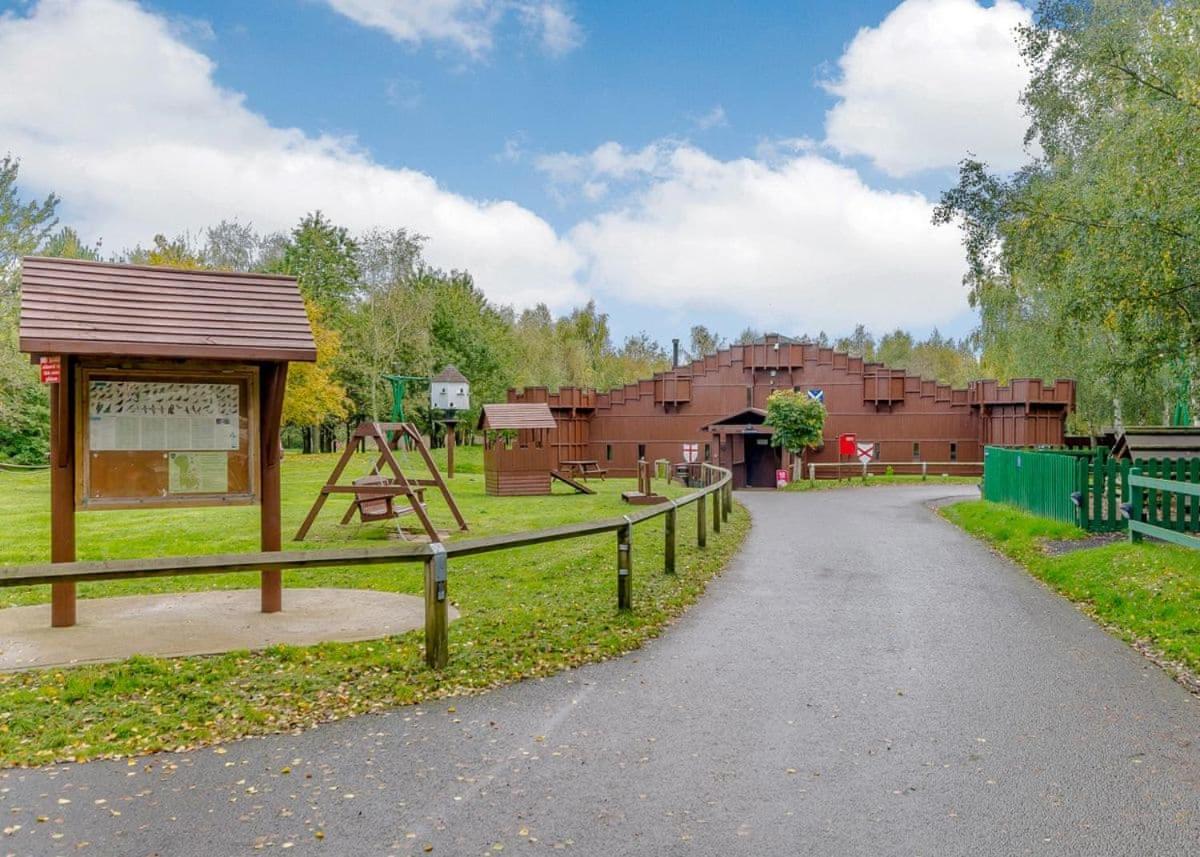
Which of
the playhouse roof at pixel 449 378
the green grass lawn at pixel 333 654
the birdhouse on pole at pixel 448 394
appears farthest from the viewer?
the playhouse roof at pixel 449 378

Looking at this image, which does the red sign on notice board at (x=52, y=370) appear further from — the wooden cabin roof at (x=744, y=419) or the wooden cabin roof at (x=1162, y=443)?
the wooden cabin roof at (x=744, y=419)

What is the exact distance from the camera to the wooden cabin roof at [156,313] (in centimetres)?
736

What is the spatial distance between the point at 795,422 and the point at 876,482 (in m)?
4.16

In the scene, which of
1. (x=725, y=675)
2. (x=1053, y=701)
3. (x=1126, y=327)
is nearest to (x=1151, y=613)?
(x=1053, y=701)

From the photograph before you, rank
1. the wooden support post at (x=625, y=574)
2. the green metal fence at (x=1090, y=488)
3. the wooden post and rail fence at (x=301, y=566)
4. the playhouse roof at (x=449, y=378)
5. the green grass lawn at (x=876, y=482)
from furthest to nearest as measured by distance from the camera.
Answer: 1. the green grass lawn at (x=876, y=482)
2. the playhouse roof at (x=449, y=378)
3. the green metal fence at (x=1090, y=488)
4. the wooden support post at (x=625, y=574)
5. the wooden post and rail fence at (x=301, y=566)

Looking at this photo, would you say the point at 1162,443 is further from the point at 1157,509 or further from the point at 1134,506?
the point at 1134,506

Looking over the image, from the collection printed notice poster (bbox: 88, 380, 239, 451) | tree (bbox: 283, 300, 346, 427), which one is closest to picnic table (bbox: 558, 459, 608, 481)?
tree (bbox: 283, 300, 346, 427)

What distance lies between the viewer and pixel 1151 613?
26.0 feet

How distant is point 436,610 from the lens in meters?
6.16

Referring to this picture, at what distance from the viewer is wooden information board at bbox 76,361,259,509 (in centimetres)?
773

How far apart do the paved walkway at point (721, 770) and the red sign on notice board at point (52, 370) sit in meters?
4.23

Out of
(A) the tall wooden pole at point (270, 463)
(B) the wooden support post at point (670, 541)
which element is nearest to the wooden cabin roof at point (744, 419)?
(B) the wooden support post at point (670, 541)

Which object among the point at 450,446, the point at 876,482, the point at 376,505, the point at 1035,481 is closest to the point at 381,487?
the point at 376,505

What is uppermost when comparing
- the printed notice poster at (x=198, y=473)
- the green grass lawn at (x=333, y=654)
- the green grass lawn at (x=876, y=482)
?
the printed notice poster at (x=198, y=473)
